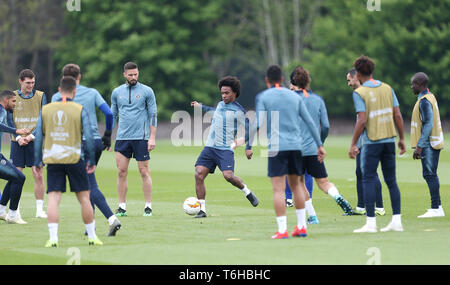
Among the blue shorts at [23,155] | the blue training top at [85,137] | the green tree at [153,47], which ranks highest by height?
the green tree at [153,47]

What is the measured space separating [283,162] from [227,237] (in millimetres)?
1227

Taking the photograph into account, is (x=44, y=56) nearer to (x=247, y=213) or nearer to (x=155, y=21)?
(x=155, y=21)

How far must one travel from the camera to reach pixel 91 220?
11.2 meters

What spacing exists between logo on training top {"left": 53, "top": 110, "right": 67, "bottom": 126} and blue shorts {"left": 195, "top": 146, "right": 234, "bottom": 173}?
174 inches

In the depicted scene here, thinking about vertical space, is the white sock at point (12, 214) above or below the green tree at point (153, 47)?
below

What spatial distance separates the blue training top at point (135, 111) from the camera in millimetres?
15508

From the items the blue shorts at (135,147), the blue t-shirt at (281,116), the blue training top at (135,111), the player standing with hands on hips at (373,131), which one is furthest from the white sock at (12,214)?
the player standing with hands on hips at (373,131)

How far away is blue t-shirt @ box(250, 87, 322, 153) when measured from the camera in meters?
11.4

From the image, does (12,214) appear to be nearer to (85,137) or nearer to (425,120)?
(85,137)

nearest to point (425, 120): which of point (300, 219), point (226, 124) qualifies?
point (226, 124)

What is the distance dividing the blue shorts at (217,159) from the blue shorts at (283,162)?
335cm

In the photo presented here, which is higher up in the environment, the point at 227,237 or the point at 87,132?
the point at 87,132

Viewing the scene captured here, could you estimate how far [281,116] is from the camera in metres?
11.6

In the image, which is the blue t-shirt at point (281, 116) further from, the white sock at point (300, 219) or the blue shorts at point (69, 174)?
the blue shorts at point (69, 174)
